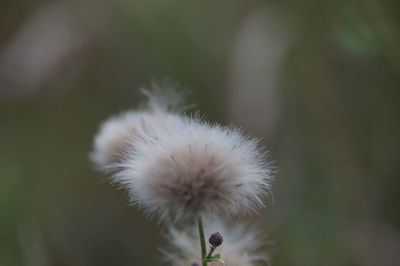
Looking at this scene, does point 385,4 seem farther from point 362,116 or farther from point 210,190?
point 210,190

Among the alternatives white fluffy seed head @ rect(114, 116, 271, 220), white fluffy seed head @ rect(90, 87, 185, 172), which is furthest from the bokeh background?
white fluffy seed head @ rect(114, 116, 271, 220)

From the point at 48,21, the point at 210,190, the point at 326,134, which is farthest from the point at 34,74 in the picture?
the point at 210,190

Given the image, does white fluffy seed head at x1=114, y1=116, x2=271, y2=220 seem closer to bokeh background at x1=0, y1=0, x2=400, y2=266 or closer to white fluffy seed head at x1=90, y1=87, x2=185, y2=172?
white fluffy seed head at x1=90, y1=87, x2=185, y2=172

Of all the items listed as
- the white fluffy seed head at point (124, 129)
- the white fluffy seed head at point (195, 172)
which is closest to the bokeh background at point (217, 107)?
the white fluffy seed head at point (124, 129)

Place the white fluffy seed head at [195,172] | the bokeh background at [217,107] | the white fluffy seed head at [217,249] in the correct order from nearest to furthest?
the white fluffy seed head at [195,172]
the white fluffy seed head at [217,249]
the bokeh background at [217,107]

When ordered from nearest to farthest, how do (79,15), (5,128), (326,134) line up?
1. (326,134)
2. (79,15)
3. (5,128)

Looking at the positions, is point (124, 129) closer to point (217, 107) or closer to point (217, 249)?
point (217, 249)

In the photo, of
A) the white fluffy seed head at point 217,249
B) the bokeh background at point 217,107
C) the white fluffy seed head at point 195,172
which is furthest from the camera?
the bokeh background at point 217,107

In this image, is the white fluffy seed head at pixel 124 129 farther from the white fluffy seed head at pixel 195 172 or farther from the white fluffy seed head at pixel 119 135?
the white fluffy seed head at pixel 195 172
